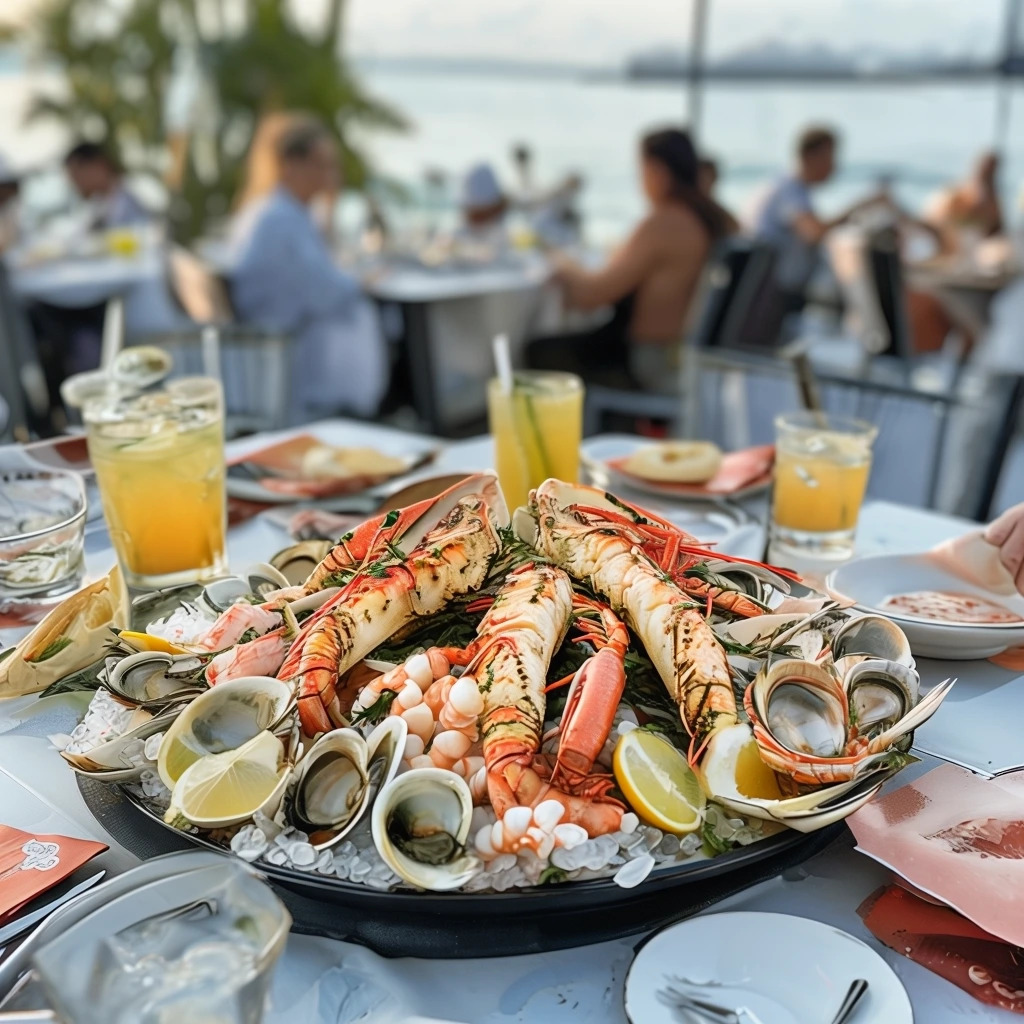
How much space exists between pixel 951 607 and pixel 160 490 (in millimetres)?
937

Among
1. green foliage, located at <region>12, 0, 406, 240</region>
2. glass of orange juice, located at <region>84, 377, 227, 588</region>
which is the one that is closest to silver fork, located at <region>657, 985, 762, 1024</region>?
glass of orange juice, located at <region>84, 377, 227, 588</region>

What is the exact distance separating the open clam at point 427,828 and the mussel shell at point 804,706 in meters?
0.23

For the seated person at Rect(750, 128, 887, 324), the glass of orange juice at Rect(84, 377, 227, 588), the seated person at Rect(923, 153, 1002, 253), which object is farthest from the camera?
the seated person at Rect(923, 153, 1002, 253)

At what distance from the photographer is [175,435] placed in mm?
1224

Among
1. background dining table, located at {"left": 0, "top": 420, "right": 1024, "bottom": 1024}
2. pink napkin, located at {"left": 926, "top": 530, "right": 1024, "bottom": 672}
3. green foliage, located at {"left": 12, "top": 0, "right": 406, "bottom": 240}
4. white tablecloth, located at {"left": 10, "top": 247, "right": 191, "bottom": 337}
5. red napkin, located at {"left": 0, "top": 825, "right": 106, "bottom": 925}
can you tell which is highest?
green foliage, located at {"left": 12, "top": 0, "right": 406, "bottom": 240}

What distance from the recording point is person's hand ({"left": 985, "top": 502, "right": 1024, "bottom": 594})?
3.54ft

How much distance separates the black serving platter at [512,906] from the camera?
60 cm

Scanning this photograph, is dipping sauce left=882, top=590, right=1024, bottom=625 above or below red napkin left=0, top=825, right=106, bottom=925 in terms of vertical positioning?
above

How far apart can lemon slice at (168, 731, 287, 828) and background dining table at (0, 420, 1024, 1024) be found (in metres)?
0.10

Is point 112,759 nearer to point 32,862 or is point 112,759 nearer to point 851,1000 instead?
point 32,862

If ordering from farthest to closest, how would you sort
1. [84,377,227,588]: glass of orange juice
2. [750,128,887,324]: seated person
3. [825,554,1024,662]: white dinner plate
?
[750,128,887,324]: seated person, [84,377,227,588]: glass of orange juice, [825,554,1024,662]: white dinner plate

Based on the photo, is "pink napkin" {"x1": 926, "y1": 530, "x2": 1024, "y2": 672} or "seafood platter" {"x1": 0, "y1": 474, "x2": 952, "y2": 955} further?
"pink napkin" {"x1": 926, "y1": 530, "x2": 1024, "y2": 672}

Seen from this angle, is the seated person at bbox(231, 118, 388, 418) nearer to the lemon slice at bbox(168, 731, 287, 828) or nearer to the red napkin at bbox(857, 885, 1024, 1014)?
the lemon slice at bbox(168, 731, 287, 828)

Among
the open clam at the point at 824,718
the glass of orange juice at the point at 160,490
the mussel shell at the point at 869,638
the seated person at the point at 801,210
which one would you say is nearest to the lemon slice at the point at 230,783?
the open clam at the point at 824,718
